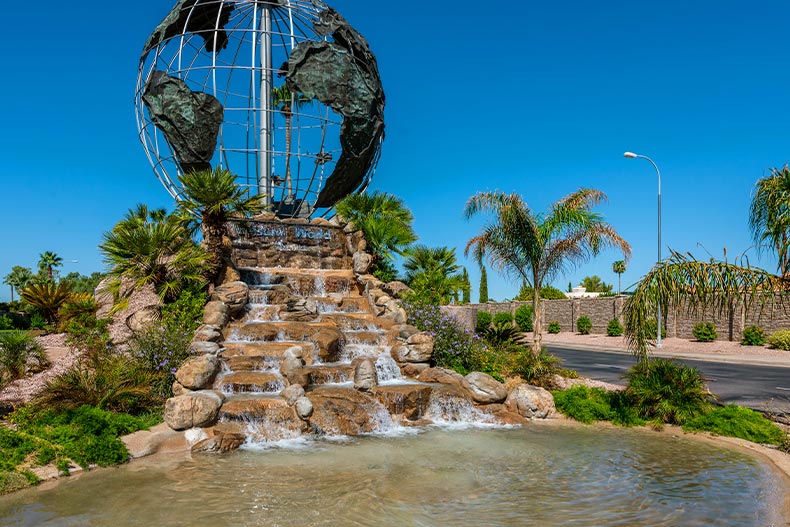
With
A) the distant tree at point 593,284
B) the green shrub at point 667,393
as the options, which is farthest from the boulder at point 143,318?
the distant tree at point 593,284

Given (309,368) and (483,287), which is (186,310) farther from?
(483,287)

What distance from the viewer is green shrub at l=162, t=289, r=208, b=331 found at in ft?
42.1

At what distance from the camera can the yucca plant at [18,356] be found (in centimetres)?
1188

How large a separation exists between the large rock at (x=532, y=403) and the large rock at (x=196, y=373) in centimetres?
570

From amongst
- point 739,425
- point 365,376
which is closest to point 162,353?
point 365,376

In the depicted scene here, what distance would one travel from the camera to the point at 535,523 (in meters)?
5.58

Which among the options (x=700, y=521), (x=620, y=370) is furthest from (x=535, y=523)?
(x=620, y=370)

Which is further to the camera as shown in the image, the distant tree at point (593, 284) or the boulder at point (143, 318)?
the distant tree at point (593, 284)

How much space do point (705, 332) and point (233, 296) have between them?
967 inches

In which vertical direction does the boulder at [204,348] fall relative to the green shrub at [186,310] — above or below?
below

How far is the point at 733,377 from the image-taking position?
A: 15.9 m

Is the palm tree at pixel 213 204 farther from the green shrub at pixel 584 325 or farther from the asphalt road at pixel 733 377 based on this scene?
the green shrub at pixel 584 325

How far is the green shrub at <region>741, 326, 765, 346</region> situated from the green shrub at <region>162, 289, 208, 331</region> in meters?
24.3

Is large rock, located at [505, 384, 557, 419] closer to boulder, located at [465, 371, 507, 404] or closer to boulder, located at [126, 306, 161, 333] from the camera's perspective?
boulder, located at [465, 371, 507, 404]
